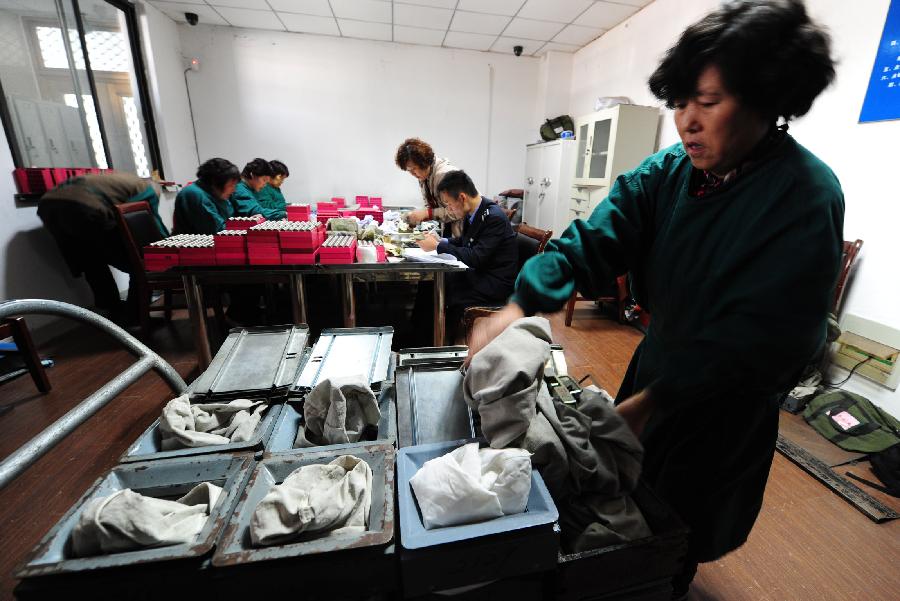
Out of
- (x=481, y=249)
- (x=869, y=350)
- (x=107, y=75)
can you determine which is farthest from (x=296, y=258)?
(x=107, y=75)

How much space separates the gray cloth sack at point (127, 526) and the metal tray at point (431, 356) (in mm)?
587

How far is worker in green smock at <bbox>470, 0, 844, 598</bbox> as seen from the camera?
0.63 metres

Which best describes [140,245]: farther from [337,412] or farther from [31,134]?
[337,412]

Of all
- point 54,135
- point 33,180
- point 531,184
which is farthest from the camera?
point 531,184

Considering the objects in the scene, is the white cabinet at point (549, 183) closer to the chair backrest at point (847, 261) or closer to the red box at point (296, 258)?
the chair backrest at point (847, 261)

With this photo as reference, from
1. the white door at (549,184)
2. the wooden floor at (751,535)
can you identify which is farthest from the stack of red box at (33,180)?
the white door at (549,184)

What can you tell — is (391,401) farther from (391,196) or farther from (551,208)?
(391,196)

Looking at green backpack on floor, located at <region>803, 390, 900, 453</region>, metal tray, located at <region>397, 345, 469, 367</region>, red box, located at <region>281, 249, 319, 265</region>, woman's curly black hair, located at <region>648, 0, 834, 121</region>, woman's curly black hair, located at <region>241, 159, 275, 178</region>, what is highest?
woman's curly black hair, located at <region>648, 0, 834, 121</region>

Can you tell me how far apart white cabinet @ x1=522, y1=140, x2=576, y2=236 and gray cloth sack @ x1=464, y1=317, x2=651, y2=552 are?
4.51m

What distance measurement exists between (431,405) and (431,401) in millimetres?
14

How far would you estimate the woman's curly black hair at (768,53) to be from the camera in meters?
0.62

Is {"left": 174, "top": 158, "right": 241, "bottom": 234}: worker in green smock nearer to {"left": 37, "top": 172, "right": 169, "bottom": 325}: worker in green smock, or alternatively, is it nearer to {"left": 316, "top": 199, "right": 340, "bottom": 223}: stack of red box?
{"left": 37, "top": 172, "right": 169, "bottom": 325}: worker in green smock

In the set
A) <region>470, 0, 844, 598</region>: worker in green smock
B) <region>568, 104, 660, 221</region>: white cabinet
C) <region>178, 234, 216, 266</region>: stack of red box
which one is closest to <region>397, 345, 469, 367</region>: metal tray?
<region>470, 0, 844, 598</region>: worker in green smock

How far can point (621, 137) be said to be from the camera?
3.88m
